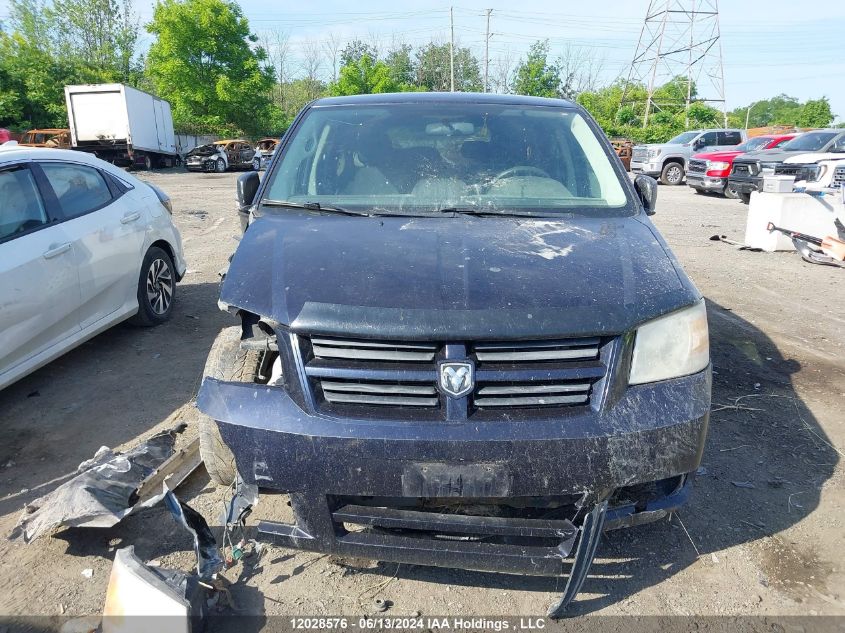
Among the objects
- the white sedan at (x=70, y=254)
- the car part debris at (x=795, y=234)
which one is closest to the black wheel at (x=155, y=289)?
the white sedan at (x=70, y=254)

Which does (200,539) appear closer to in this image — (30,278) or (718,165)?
(30,278)

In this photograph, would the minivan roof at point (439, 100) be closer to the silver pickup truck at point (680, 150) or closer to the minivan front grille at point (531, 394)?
the minivan front grille at point (531, 394)

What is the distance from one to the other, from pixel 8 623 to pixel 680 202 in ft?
56.9

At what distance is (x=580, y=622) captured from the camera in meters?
2.38

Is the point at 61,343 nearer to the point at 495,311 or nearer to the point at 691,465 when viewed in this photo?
the point at 495,311

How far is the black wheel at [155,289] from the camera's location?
546 centimetres

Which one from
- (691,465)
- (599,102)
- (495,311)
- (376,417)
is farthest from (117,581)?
(599,102)

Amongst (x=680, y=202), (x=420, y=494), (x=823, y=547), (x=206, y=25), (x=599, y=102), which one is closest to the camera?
(x=420, y=494)

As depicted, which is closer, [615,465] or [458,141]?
[615,465]

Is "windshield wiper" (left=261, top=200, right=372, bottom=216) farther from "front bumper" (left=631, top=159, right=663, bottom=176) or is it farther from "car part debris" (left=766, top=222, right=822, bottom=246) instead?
"front bumper" (left=631, top=159, right=663, bottom=176)

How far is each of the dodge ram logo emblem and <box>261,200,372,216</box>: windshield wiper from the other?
1221 mm

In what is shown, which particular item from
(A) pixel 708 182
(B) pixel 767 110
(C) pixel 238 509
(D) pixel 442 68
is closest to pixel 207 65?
(D) pixel 442 68

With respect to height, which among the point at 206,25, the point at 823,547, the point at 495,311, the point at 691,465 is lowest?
the point at 823,547

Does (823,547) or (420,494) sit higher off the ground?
(420,494)
